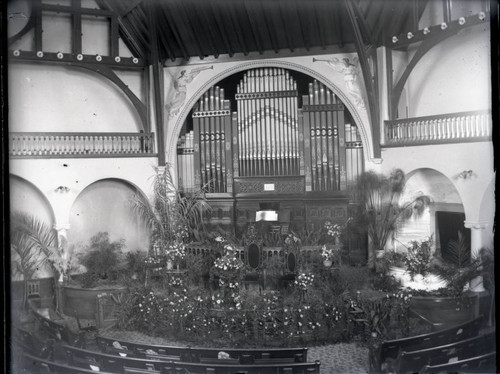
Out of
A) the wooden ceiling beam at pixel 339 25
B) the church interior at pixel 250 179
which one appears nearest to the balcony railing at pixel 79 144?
the church interior at pixel 250 179

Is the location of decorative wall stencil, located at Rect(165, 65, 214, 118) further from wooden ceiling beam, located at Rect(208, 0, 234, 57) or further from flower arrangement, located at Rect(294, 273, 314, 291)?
flower arrangement, located at Rect(294, 273, 314, 291)

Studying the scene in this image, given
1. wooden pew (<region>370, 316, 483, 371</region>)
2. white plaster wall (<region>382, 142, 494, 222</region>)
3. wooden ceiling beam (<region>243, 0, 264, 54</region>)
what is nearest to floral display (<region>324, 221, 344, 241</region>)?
white plaster wall (<region>382, 142, 494, 222</region>)

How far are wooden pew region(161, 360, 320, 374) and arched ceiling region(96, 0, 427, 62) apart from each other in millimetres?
7949

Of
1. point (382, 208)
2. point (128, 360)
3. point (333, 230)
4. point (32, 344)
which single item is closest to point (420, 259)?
point (382, 208)

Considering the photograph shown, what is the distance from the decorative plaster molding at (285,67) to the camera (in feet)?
42.1

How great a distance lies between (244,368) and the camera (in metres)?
7.36

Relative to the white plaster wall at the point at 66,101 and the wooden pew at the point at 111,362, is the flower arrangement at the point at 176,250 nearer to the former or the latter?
the white plaster wall at the point at 66,101

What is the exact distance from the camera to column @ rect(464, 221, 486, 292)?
343 inches

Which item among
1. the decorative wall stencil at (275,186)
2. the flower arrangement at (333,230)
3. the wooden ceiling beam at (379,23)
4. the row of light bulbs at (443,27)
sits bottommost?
the flower arrangement at (333,230)

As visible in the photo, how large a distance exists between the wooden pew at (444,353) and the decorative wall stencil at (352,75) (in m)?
7.08

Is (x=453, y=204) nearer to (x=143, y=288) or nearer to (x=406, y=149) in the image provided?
(x=406, y=149)

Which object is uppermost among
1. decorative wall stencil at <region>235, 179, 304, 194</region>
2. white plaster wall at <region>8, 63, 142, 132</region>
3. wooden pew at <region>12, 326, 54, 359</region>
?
white plaster wall at <region>8, 63, 142, 132</region>

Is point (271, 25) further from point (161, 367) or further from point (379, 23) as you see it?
point (161, 367)

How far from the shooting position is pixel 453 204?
10.8 metres
